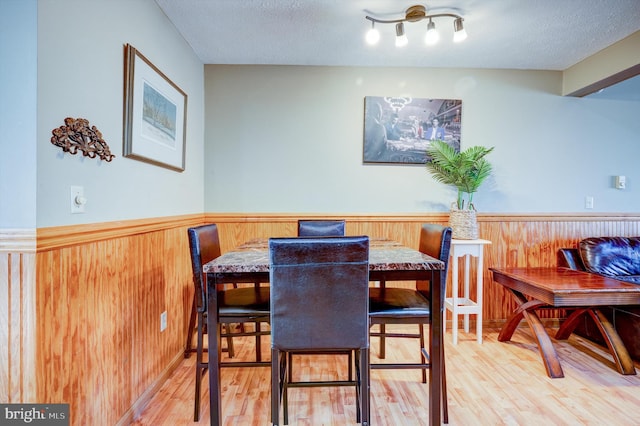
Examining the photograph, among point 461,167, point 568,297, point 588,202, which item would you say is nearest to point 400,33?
point 461,167

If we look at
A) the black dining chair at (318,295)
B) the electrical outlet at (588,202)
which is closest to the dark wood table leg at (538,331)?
the electrical outlet at (588,202)

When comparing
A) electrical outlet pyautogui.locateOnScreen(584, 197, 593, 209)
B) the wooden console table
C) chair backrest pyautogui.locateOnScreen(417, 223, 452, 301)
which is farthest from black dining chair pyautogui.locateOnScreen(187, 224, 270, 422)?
electrical outlet pyautogui.locateOnScreen(584, 197, 593, 209)

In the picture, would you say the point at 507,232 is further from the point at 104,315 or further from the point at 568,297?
the point at 104,315

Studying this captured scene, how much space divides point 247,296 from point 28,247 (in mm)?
936

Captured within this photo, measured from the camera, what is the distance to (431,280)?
4.82 feet

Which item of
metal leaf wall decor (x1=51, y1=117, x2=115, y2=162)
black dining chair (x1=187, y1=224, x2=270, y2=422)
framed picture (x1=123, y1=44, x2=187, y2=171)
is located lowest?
black dining chair (x1=187, y1=224, x2=270, y2=422)

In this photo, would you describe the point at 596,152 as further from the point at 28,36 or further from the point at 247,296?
the point at 28,36

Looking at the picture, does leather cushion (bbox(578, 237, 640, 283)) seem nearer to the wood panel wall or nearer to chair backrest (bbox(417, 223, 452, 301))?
the wood panel wall

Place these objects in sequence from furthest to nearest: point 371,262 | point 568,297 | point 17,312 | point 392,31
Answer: point 392,31
point 568,297
point 371,262
point 17,312

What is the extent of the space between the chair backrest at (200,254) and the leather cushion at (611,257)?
289 cm

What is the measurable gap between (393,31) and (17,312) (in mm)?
2559

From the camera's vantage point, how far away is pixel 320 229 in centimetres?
239

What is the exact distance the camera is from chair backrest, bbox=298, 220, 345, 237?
7.81 feet

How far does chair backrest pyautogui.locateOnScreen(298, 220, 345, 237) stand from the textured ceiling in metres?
1.36
